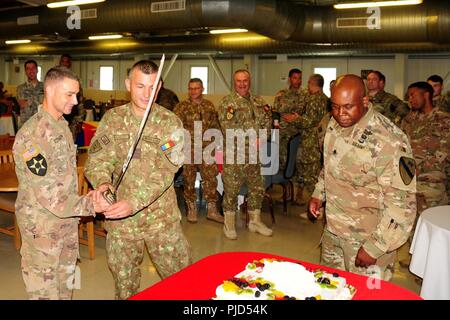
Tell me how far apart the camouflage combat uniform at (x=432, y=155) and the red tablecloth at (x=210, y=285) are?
8.51 ft

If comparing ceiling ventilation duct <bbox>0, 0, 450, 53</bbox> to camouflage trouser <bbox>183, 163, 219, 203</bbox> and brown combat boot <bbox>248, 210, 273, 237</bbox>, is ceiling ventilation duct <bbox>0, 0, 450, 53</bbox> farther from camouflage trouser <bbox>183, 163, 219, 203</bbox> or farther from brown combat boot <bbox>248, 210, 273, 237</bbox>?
brown combat boot <bbox>248, 210, 273, 237</bbox>

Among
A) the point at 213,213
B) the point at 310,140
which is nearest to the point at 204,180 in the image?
the point at 213,213

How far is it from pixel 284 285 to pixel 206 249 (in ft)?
9.37

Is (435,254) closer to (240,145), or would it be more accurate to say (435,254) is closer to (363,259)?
(363,259)

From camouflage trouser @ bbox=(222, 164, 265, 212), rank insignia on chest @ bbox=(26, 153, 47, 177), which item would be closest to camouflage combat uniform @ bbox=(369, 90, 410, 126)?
camouflage trouser @ bbox=(222, 164, 265, 212)

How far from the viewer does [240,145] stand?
15.2ft

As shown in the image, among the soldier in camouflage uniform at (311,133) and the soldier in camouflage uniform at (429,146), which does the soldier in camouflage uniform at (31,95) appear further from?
the soldier in camouflage uniform at (429,146)

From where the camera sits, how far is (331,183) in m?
2.29

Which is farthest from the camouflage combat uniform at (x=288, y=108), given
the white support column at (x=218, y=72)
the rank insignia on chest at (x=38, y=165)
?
the white support column at (x=218, y=72)

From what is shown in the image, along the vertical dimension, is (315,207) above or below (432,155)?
below

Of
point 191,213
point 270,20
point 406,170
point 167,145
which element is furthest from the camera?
point 270,20

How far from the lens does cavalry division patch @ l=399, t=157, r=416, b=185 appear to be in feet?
6.51
